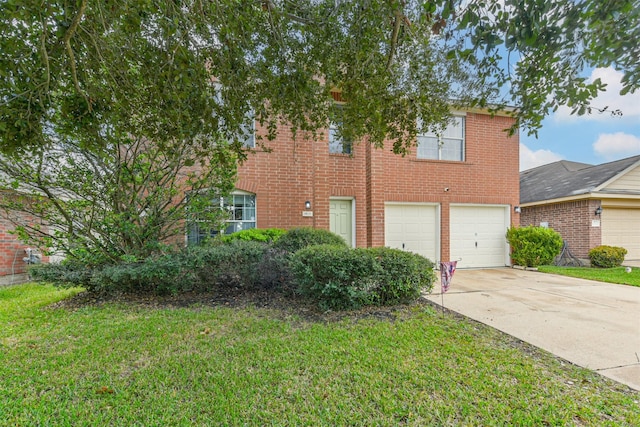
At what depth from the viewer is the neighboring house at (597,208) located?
34.2 feet

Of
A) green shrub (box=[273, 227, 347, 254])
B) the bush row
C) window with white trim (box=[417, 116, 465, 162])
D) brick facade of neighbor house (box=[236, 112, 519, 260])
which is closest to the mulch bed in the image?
the bush row

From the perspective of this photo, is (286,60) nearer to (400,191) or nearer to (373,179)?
(373,179)

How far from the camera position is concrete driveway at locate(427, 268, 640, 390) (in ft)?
10.4

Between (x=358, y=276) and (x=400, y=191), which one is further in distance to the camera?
(x=400, y=191)

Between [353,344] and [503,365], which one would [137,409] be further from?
[503,365]

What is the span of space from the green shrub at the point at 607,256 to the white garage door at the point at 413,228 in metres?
5.70

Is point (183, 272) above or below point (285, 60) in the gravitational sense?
below

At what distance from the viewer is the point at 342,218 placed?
28.9 feet

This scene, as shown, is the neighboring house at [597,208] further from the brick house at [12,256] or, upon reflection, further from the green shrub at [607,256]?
the brick house at [12,256]

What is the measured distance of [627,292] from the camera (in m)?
6.11

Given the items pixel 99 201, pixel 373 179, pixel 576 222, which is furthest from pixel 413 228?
pixel 99 201

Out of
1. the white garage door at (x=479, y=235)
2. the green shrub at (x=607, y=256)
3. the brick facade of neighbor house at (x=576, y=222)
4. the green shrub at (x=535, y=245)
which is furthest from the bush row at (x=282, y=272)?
Answer: the brick facade of neighbor house at (x=576, y=222)

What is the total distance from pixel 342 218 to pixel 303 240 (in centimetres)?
324

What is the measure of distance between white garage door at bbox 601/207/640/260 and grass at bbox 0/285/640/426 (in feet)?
35.4
